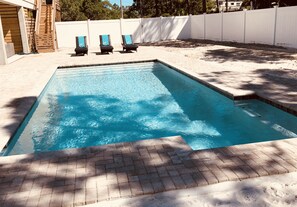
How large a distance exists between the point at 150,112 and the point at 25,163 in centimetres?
402

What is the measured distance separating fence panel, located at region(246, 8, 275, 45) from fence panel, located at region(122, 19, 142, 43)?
9188 millimetres

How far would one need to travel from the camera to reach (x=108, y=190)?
10.5 feet

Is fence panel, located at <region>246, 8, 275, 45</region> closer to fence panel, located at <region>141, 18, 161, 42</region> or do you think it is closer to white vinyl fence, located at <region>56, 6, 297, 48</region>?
white vinyl fence, located at <region>56, 6, 297, 48</region>

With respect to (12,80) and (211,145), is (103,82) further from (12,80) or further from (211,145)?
(211,145)

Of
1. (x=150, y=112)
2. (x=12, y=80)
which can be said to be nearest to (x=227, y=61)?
(x=150, y=112)

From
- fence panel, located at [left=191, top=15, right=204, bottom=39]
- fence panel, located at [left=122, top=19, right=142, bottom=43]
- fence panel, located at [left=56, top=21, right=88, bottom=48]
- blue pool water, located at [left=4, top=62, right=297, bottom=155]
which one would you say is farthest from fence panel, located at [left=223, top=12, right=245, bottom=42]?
blue pool water, located at [left=4, top=62, right=297, bottom=155]

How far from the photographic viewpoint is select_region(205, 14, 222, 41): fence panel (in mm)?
22344

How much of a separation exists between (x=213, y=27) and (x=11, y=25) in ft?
48.3

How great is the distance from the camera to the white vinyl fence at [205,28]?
52.5ft

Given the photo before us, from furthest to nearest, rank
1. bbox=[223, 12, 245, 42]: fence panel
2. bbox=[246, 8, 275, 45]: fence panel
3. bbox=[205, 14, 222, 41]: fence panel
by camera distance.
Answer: bbox=[205, 14, 222, 41]: fence panel, bbox=[223, 12, 245, 42]: fence panel, bbox=[246, 8, 275, 45]: fence panel

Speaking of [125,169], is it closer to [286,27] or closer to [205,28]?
[286,27]

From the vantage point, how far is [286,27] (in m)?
15.6

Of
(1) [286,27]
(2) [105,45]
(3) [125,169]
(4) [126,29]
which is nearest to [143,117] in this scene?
(3) [125,169]

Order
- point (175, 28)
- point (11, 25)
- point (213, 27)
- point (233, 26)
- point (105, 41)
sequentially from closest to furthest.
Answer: point (105, 41) < point (11, 25) < point (233, 26) < point (213, 27) < point (175, 28)
